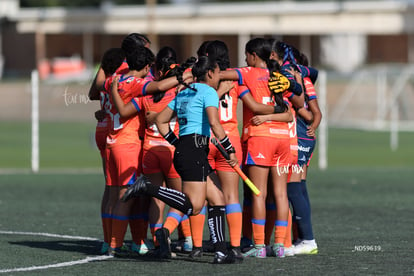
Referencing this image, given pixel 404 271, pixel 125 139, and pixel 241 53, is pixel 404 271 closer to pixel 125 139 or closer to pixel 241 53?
pixel 125 139

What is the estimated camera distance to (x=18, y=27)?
75.8 metres

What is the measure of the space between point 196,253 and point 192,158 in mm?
1111

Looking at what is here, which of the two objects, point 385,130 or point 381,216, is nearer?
point 381,216

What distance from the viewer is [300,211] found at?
10750 mm

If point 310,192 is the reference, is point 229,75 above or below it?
above

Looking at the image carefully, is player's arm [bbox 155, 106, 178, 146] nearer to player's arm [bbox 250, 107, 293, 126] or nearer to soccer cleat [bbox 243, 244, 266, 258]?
player's arm [bbox 250, 107, 293, 126]

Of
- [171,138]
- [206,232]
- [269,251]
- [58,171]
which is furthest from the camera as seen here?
[58,171]

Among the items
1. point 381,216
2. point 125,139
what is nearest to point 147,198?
point 125,139

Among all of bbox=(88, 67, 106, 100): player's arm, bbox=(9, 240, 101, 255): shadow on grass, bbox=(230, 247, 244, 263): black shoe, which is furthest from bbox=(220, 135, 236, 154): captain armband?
bbox=(9, 240, 101, 255): shadow on grass

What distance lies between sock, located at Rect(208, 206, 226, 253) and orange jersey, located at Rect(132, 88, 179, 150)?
0.88 m

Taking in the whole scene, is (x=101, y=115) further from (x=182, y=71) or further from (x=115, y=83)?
(x=182, y=71)

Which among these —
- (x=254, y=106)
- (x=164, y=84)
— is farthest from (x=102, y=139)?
(x=254, y=106)

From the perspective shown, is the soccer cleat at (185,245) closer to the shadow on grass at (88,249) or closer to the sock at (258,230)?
the shadow on grass at (88,249)

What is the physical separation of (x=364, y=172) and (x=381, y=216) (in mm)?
7134
